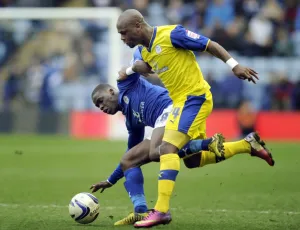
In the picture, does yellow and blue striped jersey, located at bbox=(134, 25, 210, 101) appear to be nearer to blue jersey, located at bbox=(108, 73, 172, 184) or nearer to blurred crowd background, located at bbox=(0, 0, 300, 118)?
blue jersey, located at bbox=(108, 73, 172, 184)

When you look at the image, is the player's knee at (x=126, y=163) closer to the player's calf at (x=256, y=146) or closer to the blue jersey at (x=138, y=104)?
the blue jersey at (x=138, y=104)

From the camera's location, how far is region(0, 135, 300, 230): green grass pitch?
835 centimetres

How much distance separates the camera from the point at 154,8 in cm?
2377

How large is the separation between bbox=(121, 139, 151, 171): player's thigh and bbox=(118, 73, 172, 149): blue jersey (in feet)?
1.05

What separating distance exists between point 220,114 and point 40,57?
5083 millimetres

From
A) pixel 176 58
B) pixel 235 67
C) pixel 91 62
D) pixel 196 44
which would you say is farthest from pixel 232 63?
pixel 91 62

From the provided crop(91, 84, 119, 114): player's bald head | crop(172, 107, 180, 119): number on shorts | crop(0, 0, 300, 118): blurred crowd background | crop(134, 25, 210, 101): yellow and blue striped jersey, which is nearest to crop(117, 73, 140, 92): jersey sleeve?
crop(91, 84, 119, 114): player's bald head

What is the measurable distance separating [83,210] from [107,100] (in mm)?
1318

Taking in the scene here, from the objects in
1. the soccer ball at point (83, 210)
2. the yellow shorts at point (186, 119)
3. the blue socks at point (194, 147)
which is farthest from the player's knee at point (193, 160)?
the soccer ball at point (83, 210)

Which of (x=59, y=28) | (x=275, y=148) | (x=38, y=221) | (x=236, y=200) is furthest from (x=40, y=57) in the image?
(x=38, y=221)

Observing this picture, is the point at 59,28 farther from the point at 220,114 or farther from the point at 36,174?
the point at 36,174

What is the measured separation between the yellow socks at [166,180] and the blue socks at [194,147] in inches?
30.3

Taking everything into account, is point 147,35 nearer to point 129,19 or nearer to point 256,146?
point 129,19

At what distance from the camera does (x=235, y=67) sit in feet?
25.5
